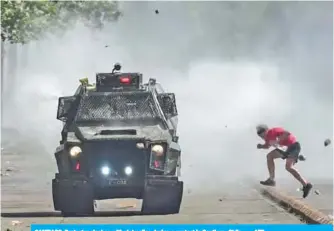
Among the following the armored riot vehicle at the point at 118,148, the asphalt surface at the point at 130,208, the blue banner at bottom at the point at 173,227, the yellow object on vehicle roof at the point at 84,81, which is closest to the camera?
the blue banner at bottom at the point at 173,227

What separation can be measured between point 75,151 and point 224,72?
363 cm

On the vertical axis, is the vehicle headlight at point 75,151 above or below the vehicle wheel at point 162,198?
above

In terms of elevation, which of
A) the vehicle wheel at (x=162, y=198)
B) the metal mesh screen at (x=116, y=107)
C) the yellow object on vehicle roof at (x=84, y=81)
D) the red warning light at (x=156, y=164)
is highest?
the yellow object on vehicle roof at (x=84, y=81)

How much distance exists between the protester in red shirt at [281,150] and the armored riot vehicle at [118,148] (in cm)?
196

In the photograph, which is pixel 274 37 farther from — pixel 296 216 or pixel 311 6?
pixel 296 216

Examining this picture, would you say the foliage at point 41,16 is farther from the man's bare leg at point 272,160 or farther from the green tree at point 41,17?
the man's bare leg at point 272,160

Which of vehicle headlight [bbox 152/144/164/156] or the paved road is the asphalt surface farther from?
vehicle headlight [bbox 152/144/164/156]

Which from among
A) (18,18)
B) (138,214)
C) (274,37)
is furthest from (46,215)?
(18,18)

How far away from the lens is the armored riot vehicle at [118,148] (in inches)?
450

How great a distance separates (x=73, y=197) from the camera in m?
11.7

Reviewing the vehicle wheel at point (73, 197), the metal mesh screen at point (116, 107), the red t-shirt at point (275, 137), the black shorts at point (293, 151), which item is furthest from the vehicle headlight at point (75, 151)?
the black shorts at point (293, 151)

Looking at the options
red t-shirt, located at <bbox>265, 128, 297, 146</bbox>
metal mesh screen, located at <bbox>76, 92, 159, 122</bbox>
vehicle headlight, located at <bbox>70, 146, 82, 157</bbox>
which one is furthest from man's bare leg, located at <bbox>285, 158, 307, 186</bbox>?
vehicle headlight, located at <bbox>70, 146, 82, 157</bbox>

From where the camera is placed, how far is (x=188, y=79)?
1398 centimetres

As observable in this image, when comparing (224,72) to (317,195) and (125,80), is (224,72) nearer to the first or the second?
(125,80)
